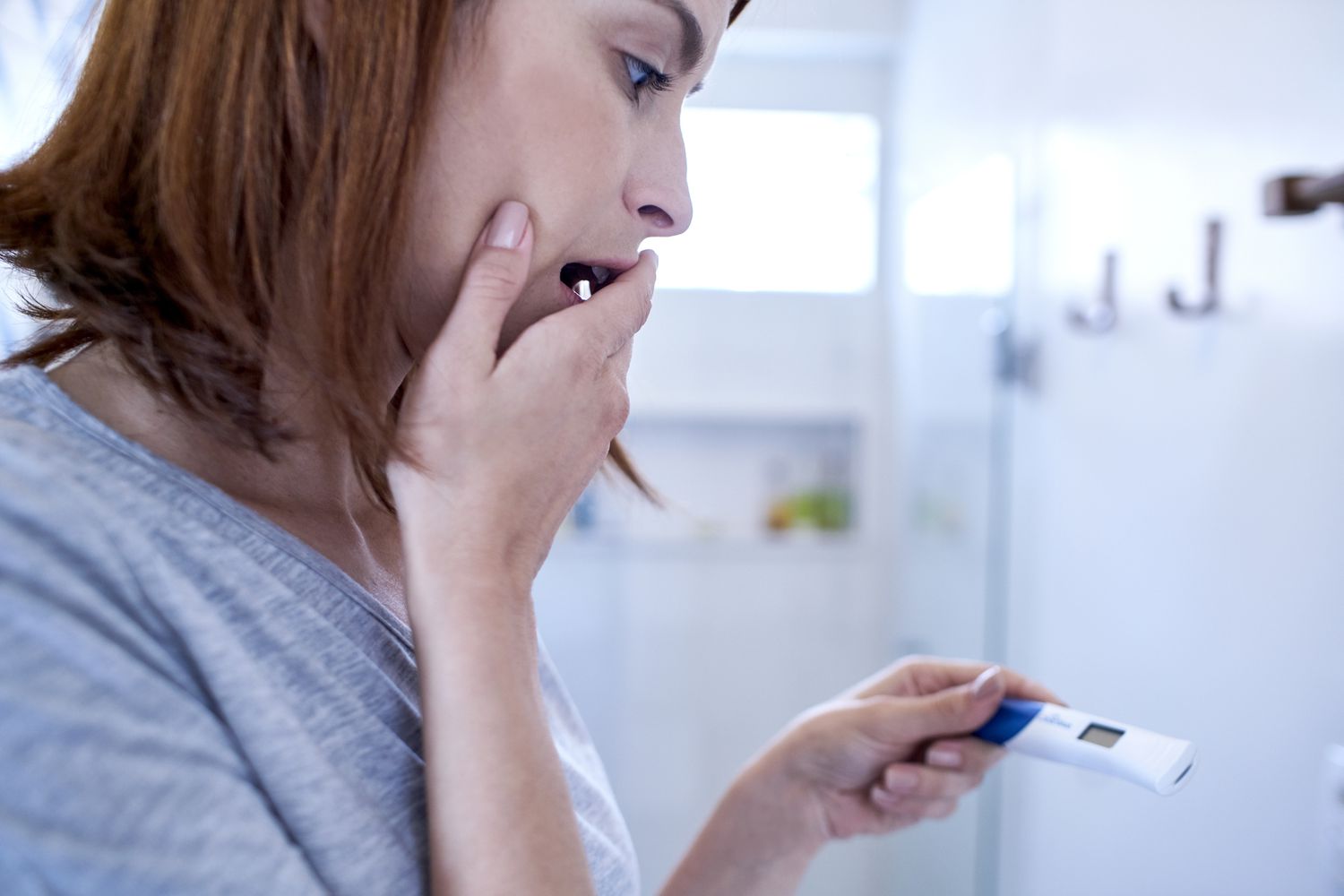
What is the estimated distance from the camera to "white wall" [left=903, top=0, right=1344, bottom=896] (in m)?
0.85

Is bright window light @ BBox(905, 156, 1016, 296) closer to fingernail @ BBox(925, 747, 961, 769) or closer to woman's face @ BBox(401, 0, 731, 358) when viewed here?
fingernail @ BBox(925, 747, 961, 769)

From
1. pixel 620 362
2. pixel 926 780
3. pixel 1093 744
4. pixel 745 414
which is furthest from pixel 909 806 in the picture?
pixel 745 414

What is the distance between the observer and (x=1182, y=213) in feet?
3.44

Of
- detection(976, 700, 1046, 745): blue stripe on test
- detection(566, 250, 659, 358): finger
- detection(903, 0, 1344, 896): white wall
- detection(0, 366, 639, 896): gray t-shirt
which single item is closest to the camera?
detection(0, 366, 639, 896): gray t-shirt

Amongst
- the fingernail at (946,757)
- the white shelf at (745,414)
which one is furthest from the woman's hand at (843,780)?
the white shelf at (745,414)

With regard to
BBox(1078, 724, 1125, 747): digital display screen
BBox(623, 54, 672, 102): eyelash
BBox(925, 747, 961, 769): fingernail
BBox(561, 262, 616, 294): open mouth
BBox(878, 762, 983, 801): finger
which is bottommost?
BBox(878, 762, 983, 801): finger

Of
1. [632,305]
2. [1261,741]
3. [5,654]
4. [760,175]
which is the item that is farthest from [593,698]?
[5,654]

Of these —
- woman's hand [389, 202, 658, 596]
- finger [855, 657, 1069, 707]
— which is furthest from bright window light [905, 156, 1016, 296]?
woman's hand [389, 202, 658, 596]

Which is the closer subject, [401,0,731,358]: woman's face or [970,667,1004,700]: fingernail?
[401,0,731,358]: woman's face

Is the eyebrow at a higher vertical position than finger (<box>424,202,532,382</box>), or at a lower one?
higher

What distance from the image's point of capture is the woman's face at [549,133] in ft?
1.67

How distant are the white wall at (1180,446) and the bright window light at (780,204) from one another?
2.92ft

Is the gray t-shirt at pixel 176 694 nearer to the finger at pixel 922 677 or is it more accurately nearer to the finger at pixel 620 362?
the finger at pixel 620 362

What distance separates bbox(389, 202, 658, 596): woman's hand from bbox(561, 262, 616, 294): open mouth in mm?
62
